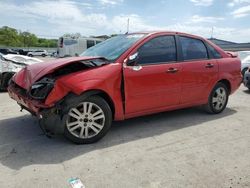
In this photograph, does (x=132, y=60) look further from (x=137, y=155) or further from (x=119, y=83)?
(x=137, y=155)

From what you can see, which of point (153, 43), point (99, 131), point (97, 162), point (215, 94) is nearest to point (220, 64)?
point (215, 94)

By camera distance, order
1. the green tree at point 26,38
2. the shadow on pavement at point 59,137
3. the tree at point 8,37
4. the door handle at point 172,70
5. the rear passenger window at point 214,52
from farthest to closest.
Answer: the green tree at point 26,38 → the tree at point 8,37 → the rear passenger window at point 214,52 → the door handle at point 172,70 → the shadow on pavement at point 59,137

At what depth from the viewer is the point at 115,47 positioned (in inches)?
182

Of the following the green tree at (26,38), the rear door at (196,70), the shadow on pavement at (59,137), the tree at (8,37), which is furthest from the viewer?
the green tree at (26,38)

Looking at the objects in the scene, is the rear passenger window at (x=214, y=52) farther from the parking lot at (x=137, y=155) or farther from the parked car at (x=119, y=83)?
the parking lot at (x=137, y=155)

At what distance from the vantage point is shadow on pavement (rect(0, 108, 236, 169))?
3451 mm

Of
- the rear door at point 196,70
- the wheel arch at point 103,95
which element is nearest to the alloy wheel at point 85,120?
the wheel arch at point 103,95

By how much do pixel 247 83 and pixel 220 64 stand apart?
12.3 feet

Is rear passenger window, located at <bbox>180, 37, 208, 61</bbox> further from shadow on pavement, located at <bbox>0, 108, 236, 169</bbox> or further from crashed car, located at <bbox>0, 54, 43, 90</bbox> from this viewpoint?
crashed car, located at <bbox>0, 54, 43, 90</bbox>

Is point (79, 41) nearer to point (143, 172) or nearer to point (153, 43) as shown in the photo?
point (153, 43)

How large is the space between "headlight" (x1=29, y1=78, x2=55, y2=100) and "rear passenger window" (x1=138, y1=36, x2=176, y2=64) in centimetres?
147

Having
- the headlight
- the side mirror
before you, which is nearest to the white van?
the side mirror

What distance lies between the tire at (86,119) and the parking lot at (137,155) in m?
0.14

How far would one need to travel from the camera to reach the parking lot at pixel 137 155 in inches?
116
